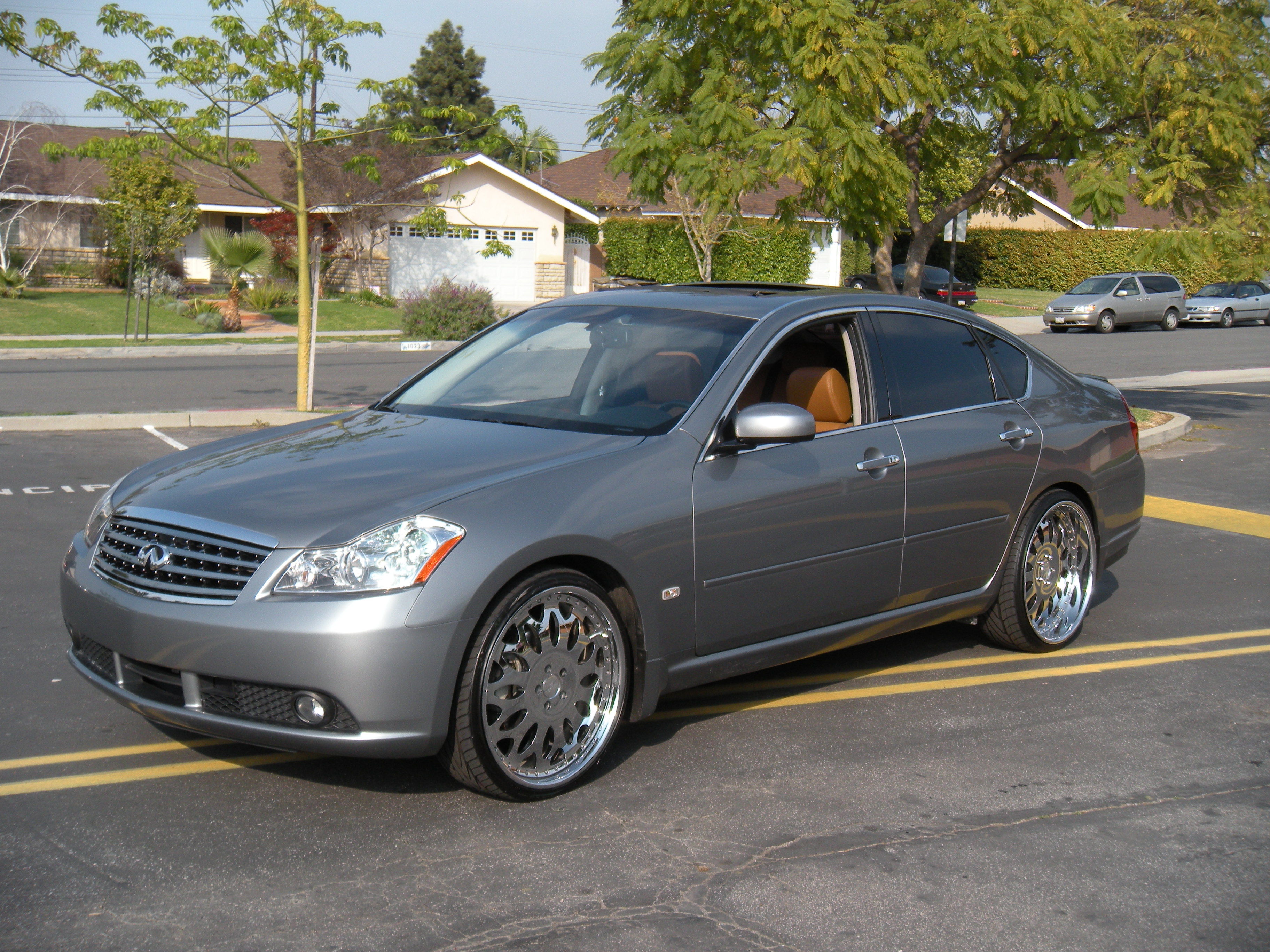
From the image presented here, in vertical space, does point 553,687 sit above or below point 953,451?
below

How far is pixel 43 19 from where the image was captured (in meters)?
13.0

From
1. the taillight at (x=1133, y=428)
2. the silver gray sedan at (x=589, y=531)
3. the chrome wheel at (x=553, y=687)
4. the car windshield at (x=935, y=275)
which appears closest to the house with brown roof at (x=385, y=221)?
the car windshield at (x=935, y=275)

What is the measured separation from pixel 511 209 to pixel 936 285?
1409 cm

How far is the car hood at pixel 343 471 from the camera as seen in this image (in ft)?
13.4

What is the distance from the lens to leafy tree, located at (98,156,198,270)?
27.8m

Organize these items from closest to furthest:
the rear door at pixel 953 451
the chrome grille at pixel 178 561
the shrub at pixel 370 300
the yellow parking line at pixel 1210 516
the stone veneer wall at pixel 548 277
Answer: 1. the chrome grille at pixel 178 561
2. the rear door at pixel 953 451
3. the yellow parking line at pixel 1210 516
4. the shrub at pixel 370 300
5. the stone veneer wall at pixel 548 277

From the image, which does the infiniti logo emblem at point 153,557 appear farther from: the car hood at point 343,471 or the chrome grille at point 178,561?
the car hood at point 343,471

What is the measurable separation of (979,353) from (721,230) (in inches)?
1275

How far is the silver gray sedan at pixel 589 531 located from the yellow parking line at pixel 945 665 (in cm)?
12

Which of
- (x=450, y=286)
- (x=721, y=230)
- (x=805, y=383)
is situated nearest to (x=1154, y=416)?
(x=805, y=383)

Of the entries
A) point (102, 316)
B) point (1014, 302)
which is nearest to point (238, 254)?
point (102, 316)

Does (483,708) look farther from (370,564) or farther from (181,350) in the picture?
(181,350)

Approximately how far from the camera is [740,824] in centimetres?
424

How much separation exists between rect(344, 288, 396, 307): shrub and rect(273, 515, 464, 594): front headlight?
108ft
